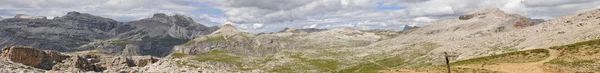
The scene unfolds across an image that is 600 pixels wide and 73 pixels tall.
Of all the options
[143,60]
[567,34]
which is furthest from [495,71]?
[567,34]

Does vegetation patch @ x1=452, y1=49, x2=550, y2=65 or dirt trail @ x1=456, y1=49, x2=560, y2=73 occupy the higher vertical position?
dirt trail @ x1=456, y1=49, x2=560, y2=73

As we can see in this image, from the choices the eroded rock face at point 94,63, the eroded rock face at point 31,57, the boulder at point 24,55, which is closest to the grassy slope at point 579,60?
the eroded rock face at point 94,63

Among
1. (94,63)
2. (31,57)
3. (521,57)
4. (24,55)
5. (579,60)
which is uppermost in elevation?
(24,55)

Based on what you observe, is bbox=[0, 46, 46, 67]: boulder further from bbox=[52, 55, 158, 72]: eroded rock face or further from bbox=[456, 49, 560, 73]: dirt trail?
bbox=[456, 49, 560, 73]: dirt trail

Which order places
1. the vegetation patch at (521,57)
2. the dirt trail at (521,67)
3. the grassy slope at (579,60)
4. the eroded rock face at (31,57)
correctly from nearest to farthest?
the grassy slope at (579,60) < the eroded rock face at (31,57) < the dirt trail at (521,67) < the vegetation patch at (521,57)

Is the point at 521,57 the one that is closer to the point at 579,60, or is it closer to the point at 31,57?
the point at 579,60

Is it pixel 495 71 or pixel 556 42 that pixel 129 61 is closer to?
pixel 495 71

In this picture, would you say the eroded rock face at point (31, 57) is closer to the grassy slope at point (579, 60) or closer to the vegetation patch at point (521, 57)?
the vegetation patch at point (521, 57)

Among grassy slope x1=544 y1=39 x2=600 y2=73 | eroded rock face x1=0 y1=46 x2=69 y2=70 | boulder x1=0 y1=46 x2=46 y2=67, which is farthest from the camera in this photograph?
eroded rock face x1=0 y1=46 x2=69 y2=70

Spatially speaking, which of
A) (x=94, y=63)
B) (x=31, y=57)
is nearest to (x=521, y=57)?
(x=94, y=63)

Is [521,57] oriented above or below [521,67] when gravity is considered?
below

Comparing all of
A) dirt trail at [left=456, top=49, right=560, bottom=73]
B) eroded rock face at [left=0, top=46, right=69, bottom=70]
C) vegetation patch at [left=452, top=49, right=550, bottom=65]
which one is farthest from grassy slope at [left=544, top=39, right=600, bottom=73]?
eroded rock face at [left=0, top=46, right=69, bottom=70]

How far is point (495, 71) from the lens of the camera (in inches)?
3342

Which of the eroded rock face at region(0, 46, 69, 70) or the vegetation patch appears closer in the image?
the eroded rock face at region(0, 46, 69, 70)
